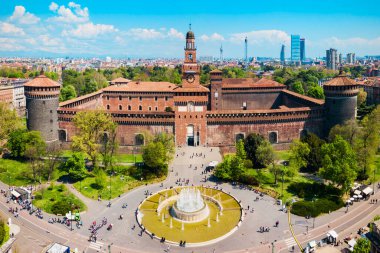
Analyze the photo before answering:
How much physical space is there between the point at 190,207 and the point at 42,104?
113 ft

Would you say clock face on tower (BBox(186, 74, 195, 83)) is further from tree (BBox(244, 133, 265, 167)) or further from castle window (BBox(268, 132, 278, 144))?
tree (BBox(244, 133, 265, 167))

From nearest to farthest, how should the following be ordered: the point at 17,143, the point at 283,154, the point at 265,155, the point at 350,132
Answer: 1. the point at 265,155
2. the point at 17,143
3. the point at 350,132
4. the point at 283,154

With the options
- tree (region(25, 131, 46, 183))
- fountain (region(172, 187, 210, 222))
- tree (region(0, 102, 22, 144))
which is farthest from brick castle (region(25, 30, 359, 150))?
fountain (region(172, 187, 210, 222))

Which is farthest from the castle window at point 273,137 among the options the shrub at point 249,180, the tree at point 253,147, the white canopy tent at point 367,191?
the white canopy tent at point 367,191

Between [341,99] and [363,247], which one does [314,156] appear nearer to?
[341,99]

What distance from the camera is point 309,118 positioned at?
6688 cm

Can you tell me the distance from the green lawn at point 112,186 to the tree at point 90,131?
4050mm

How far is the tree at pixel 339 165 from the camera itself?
44.5 meters

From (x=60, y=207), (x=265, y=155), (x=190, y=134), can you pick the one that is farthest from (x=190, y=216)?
(x=190, y=134)

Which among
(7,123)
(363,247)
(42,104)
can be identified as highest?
(42,104)

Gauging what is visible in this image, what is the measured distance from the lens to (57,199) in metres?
45.2

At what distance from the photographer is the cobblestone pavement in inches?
1389

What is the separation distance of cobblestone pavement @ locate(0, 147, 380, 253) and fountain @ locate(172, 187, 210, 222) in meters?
4.67

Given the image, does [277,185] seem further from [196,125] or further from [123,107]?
[123,107]
